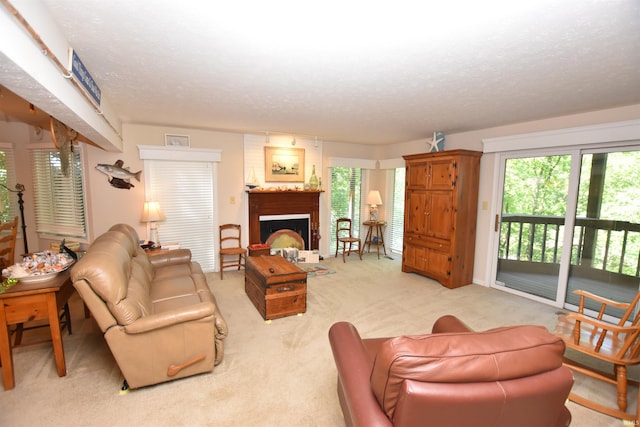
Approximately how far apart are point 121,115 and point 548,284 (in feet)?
19.6

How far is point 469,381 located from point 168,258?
11.9ft

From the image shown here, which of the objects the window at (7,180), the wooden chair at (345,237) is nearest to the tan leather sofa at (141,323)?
the window at (7,180)

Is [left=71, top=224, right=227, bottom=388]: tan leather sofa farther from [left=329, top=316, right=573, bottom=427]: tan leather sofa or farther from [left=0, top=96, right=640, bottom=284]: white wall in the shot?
[left=0, top=96, right=640, bottom=284]: white wall

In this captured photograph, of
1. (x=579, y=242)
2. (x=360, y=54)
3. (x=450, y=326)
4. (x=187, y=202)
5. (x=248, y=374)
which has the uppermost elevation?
(x=360, y=54)

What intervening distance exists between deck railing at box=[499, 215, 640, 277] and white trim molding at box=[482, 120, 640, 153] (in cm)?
91

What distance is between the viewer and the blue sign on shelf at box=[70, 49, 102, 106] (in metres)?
1.84

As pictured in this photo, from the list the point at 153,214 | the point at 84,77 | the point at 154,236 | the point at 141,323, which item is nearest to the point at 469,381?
the point at 141,323

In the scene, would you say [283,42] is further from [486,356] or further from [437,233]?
[437,233]

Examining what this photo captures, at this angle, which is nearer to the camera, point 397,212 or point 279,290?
point 279,290

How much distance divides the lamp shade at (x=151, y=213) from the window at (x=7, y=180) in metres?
2.03

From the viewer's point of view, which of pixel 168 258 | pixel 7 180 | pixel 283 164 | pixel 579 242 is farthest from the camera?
pixel 283 164

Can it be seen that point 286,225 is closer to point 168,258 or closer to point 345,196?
point 345,196

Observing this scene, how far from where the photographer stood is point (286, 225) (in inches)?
213

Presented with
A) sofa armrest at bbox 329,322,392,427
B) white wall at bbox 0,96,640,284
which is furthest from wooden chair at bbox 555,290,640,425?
white wall at bbox 0,96,640,284
